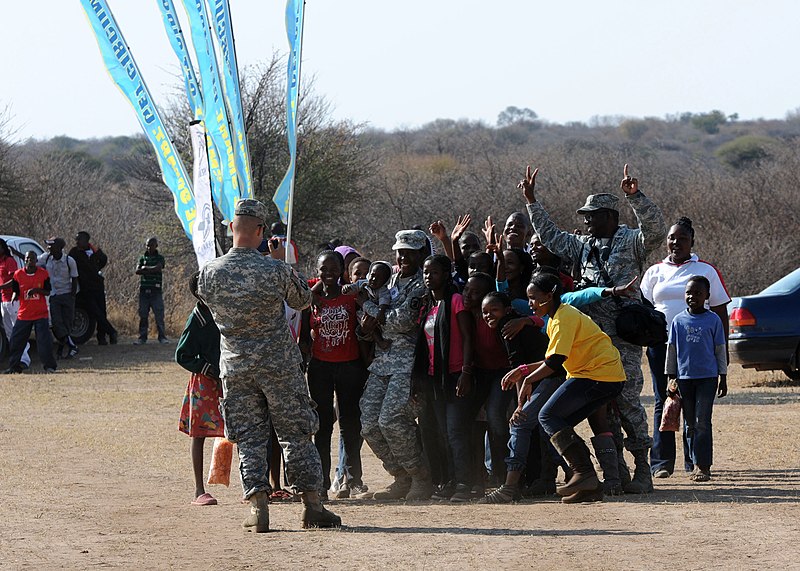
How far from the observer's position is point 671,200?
1261 inches

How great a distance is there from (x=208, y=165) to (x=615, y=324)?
4.54 meters

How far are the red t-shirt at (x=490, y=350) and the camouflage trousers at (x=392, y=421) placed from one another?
53cm

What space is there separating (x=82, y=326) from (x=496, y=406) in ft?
50.2

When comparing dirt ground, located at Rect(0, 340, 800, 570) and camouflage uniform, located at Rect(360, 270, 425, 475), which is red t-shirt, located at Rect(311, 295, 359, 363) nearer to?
camouflage uniform, located at Rect(360, 270, 425, 475)

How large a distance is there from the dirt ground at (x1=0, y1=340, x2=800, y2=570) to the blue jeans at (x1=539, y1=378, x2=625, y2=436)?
54cm

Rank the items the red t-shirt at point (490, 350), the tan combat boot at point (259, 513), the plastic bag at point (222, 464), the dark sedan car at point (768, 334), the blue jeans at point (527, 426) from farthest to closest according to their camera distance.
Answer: the dark sedan car at point (768, 334) < the red t-shirt at point (490, 350) < the plastic bag at point (222, 464) < the blue jeans at point (527, 426) < the tan combat boot at point (259, 513)

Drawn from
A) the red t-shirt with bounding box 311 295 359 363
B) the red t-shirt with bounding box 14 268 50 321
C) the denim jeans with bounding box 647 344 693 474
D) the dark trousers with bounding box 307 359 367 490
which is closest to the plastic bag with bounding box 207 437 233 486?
the dark trousers with bounding box 307 359 367 490

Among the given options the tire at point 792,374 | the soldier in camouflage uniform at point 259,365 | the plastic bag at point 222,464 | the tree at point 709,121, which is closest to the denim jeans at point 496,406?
the soldier in camouflage uniform at point 259,365

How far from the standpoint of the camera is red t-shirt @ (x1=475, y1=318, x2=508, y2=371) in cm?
890

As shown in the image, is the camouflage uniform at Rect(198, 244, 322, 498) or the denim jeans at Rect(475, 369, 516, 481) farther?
the denim jeans at Rect(475, 369, 516, 481)

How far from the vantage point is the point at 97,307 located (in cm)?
2253

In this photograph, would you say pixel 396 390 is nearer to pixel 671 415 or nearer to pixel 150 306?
pixel 671 415

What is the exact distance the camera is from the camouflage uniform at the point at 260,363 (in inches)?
294

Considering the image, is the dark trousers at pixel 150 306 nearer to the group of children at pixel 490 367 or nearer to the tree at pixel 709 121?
the group of children at pixel 490 367
